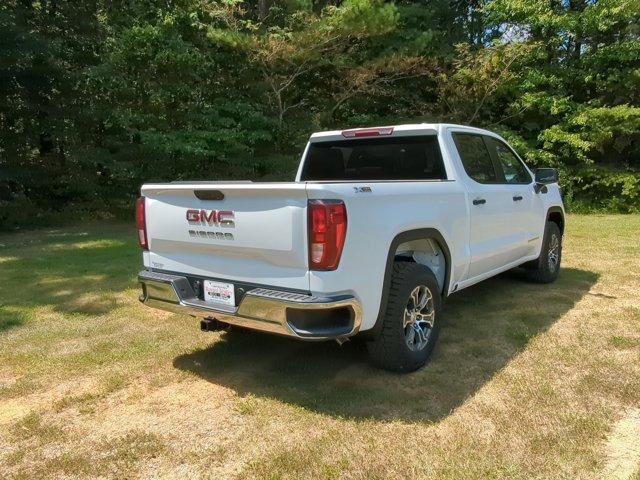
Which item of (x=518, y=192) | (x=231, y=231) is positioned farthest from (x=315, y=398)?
(x=518, y=192)

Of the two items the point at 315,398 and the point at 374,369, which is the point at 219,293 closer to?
the point at 315,398

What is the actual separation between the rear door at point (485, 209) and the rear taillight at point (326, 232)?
1.82 metres

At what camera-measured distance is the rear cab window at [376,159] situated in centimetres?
477

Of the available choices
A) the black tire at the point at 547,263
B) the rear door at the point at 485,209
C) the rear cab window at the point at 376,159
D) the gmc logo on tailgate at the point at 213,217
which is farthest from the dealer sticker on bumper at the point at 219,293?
the black tire at the point at 547,263

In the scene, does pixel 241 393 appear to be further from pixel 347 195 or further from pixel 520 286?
pixel 520 286

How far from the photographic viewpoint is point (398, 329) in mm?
3580

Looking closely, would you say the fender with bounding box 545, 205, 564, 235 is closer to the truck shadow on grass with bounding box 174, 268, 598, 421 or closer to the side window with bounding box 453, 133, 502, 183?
the truck shadow on grass with bounding box 174, 268, 598, 421

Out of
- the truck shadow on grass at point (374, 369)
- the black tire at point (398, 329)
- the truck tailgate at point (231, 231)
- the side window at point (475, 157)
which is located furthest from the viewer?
the side window at point (475, 157)

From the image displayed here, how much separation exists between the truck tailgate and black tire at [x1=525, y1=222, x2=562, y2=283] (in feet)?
13.7

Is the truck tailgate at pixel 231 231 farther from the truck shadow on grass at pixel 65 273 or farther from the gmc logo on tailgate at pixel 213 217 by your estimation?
the truck shadow on grass at pixel 65 273

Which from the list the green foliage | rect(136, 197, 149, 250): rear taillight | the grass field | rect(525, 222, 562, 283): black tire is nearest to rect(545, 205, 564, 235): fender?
rect(525, 222, 562, 283): black tire

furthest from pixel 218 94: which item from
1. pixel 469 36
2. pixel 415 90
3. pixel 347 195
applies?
pixel 347 195

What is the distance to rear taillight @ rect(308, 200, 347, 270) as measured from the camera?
9.95 feet

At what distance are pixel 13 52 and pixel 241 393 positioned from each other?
39.4ft
